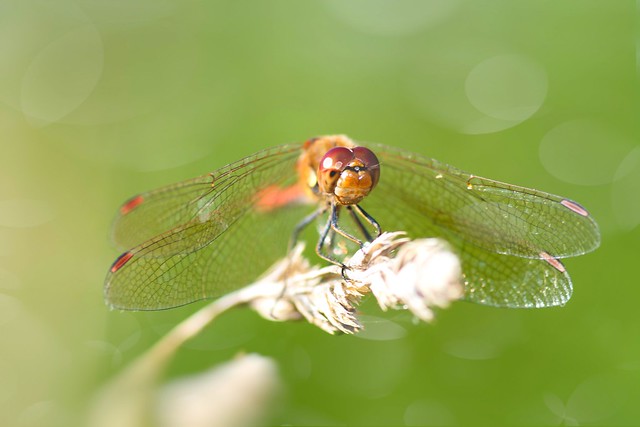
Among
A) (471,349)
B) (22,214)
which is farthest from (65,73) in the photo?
(471,349)

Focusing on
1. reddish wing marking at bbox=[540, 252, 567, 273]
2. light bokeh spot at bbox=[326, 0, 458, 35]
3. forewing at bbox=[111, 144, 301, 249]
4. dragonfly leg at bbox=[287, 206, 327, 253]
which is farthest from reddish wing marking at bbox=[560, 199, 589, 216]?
light bokeh spot at bbox=[326, 0, 458, 35]

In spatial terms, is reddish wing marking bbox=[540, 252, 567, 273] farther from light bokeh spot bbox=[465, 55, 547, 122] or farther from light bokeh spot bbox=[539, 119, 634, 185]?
light bokeh spot bbox=[465, 55, 547, 122]

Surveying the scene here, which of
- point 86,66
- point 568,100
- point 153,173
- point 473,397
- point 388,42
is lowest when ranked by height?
point 473,397

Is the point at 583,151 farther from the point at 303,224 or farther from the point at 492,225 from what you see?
the point at 303,224

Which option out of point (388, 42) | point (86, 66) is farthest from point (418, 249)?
point (86, 66)

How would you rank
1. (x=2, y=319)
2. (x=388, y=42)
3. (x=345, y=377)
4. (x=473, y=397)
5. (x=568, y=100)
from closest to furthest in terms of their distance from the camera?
1. (x=473, y=397)
2. (x=345, y=377)
3. (x=2, y=319)
4. (x=568, y=100)
5. (x=388, y=42)

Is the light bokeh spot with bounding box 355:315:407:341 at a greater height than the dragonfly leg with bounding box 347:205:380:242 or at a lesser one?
lesser

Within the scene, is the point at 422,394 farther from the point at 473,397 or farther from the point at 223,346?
the point at 223,346
